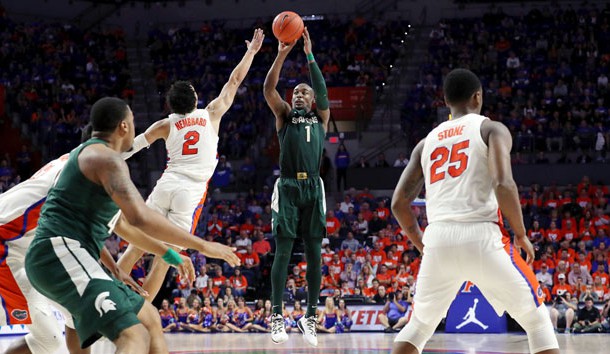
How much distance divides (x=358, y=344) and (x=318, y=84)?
5.82 metres

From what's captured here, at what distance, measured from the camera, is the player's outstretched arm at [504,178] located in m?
5.77

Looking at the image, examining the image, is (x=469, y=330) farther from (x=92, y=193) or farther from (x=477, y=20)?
(x=477, y=20)

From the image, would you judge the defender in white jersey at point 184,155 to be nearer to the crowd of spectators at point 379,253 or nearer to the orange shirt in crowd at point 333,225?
the crowd of spectators at point 379,253

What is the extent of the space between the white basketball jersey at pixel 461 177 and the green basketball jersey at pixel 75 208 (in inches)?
91.0

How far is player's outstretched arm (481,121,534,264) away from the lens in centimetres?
577

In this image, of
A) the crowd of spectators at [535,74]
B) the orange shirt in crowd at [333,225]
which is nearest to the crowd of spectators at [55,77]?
the orange shirt in crowd at [333,225]

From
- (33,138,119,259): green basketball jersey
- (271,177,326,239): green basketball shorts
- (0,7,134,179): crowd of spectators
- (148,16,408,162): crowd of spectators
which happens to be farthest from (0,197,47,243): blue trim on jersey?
(148,16,408,162): crowd of spectators

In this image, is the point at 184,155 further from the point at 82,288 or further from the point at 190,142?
the point at 82,288

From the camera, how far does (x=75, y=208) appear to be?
18.4 feet

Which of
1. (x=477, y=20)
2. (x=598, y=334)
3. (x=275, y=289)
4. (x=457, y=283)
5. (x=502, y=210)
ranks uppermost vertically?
(x=477, y=20)

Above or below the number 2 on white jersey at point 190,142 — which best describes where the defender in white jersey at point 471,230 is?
below

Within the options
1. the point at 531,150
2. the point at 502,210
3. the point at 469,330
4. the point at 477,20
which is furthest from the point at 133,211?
the point at 477,20

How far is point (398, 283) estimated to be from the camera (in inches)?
695

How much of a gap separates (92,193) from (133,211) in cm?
41
